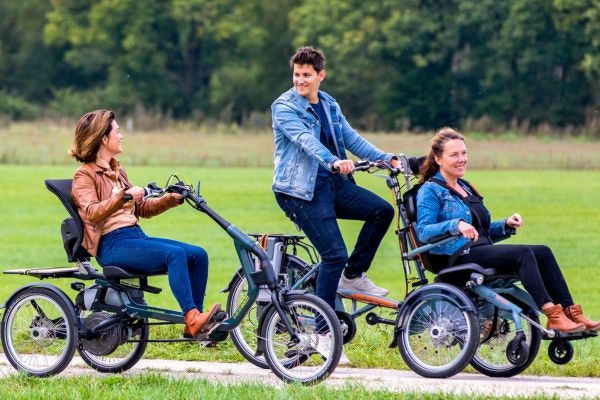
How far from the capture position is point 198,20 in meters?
76.9

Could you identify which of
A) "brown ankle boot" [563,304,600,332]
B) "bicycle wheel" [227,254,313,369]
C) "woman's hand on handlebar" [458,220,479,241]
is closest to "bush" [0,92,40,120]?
"bicycle wheel" [227,254,313,369]

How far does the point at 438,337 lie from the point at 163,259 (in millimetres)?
1516

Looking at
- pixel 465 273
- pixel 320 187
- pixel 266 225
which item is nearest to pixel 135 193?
pixel 320 187

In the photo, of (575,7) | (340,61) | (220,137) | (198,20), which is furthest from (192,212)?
(198,20)

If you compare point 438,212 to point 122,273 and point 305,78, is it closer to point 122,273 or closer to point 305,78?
point 305,78

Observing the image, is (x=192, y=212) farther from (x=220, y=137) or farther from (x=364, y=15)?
(x=364, y=15)

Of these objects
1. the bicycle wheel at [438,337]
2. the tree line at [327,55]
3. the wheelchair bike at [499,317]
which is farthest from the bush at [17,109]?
the bicycle wheel at [438,337]

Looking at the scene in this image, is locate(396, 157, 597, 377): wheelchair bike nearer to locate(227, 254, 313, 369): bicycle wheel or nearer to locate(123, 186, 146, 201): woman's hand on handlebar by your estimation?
locate(227, 254, 313, 369): bicycle wheel

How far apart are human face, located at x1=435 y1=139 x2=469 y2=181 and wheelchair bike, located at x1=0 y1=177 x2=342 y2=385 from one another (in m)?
1.15

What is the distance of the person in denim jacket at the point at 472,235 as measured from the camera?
25.8 ft

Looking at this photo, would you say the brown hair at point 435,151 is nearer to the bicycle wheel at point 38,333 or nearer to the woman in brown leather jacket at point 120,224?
the woman in brown leather jacket at point 120,224

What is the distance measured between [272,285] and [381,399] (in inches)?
45.6

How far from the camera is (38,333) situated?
8.32 m

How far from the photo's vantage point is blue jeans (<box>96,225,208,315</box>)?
7.99 metres
